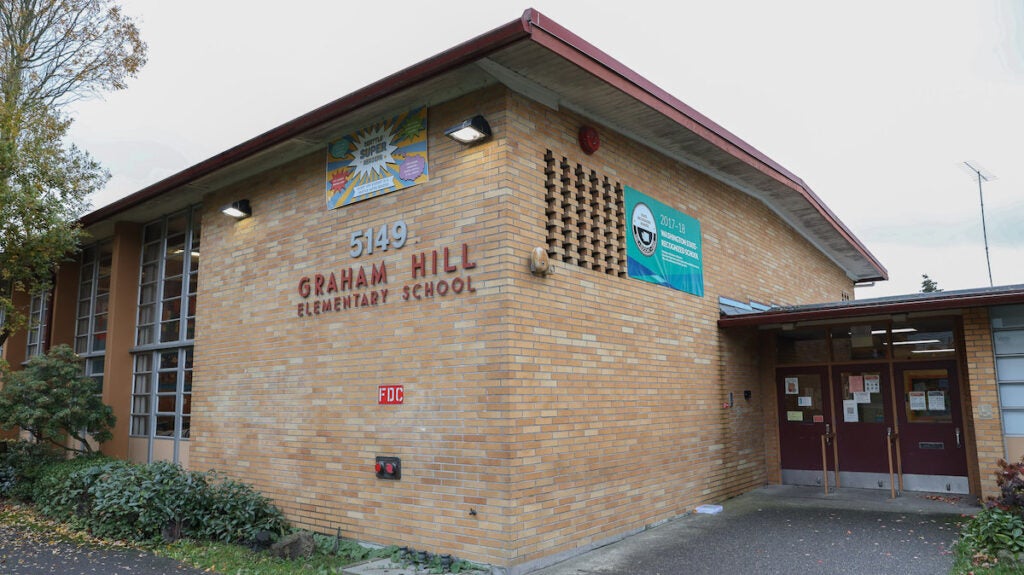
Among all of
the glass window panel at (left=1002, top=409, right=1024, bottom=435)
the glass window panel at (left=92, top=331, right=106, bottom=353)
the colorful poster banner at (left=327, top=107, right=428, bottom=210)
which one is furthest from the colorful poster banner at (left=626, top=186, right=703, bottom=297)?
the glass window panel at (left=92, top=331, right=106, bottom=353)

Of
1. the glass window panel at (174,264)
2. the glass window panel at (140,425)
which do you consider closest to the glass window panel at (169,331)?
the glass window panel at (174,264)

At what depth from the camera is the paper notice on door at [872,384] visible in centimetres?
1112

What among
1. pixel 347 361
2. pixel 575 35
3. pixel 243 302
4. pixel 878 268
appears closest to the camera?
pixel 575 35

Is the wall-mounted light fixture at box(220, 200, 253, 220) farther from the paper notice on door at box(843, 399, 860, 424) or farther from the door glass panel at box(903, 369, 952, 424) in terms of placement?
the door glass panel at box(903, 369, 952, 424)

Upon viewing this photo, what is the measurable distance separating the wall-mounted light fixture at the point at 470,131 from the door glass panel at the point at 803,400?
772 centimetres

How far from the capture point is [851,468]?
443 inches

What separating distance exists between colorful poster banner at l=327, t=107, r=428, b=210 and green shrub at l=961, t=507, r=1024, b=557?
22.4 feet

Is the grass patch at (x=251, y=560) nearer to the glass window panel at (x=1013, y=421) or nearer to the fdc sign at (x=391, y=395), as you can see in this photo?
the fdc sign at (x=391, y=395)

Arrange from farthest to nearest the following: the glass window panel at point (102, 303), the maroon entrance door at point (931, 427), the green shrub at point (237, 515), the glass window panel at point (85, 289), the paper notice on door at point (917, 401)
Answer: the glass window panel at point (85, 289) → the glass window panel at point (102, 303) → the paper notice on door at point (917, 401) → the maroon entrance door at point (931, 427) → the green shrub at point (237, 515)

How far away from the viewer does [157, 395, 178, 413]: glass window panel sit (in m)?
11.8

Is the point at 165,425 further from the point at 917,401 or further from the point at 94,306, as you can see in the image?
the point at 917,401

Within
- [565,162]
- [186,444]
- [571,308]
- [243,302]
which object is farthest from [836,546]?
[186,444]

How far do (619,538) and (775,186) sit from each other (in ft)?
23.2

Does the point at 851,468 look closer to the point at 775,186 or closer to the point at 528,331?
the point at 775,186
